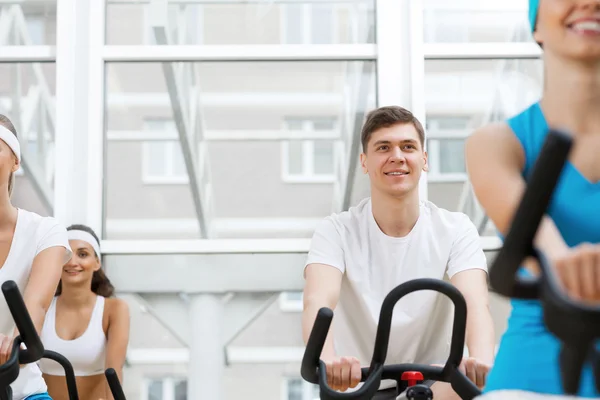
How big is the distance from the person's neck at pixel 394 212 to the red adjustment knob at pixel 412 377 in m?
0.92

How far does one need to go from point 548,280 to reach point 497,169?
0.33 meters

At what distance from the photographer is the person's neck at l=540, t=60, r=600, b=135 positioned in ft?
3.53

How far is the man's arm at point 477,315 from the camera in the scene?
208 centimetres

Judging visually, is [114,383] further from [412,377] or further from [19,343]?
[412,377]

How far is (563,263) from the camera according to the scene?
2.57 ft

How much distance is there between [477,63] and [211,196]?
1.22 meters

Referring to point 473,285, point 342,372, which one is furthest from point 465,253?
Answer: point 342,372

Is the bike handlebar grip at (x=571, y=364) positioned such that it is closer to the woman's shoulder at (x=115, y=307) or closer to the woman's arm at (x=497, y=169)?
the woman's arm at (x=497, y=169)

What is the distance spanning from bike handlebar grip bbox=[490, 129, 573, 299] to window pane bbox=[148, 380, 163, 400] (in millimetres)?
2752

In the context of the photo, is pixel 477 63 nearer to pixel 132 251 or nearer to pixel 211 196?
pixel 211 196

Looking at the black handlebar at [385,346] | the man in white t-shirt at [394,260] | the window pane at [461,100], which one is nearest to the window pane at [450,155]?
the window pane at [461,100]

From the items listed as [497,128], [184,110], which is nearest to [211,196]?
[184,110]

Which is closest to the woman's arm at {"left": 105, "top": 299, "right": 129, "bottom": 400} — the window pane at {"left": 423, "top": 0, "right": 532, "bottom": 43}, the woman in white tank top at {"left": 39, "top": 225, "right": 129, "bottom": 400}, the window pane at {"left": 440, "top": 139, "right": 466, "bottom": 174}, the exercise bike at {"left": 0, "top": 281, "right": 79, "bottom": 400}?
the woman in white tank top at {"left": 39, "top": 225, "right": 129, "bottom": 400}

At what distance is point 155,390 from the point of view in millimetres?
3406
